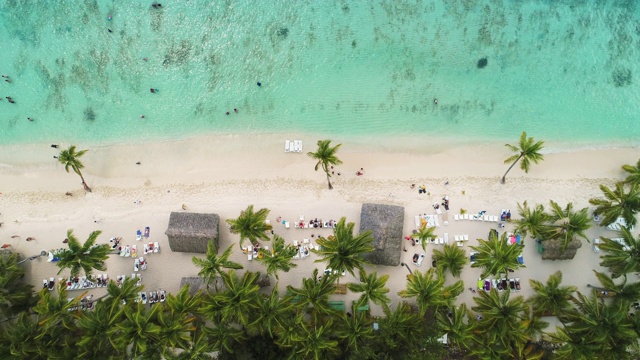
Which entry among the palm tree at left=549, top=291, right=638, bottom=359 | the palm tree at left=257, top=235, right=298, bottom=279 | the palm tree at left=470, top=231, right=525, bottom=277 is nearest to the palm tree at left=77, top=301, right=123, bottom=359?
the palm tree at left=257, top=235, right=298, bottom=279

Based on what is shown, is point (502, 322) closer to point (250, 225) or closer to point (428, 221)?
point (428, 221)

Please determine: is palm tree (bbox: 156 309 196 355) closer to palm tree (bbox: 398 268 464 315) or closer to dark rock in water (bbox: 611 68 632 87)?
palm tree (bbox: 398 268 464 315)

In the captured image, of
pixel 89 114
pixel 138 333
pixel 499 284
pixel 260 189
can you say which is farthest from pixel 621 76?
pixel 89 114

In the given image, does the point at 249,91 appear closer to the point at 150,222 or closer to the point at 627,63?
the point at 150,222

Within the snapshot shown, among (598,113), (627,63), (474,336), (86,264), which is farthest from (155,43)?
(627,63)

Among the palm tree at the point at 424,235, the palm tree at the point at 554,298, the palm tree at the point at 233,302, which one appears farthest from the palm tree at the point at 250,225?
the palm tree at the point at 554,298

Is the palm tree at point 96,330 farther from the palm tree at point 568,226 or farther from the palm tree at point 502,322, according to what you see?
the palm tree at point 568,226
